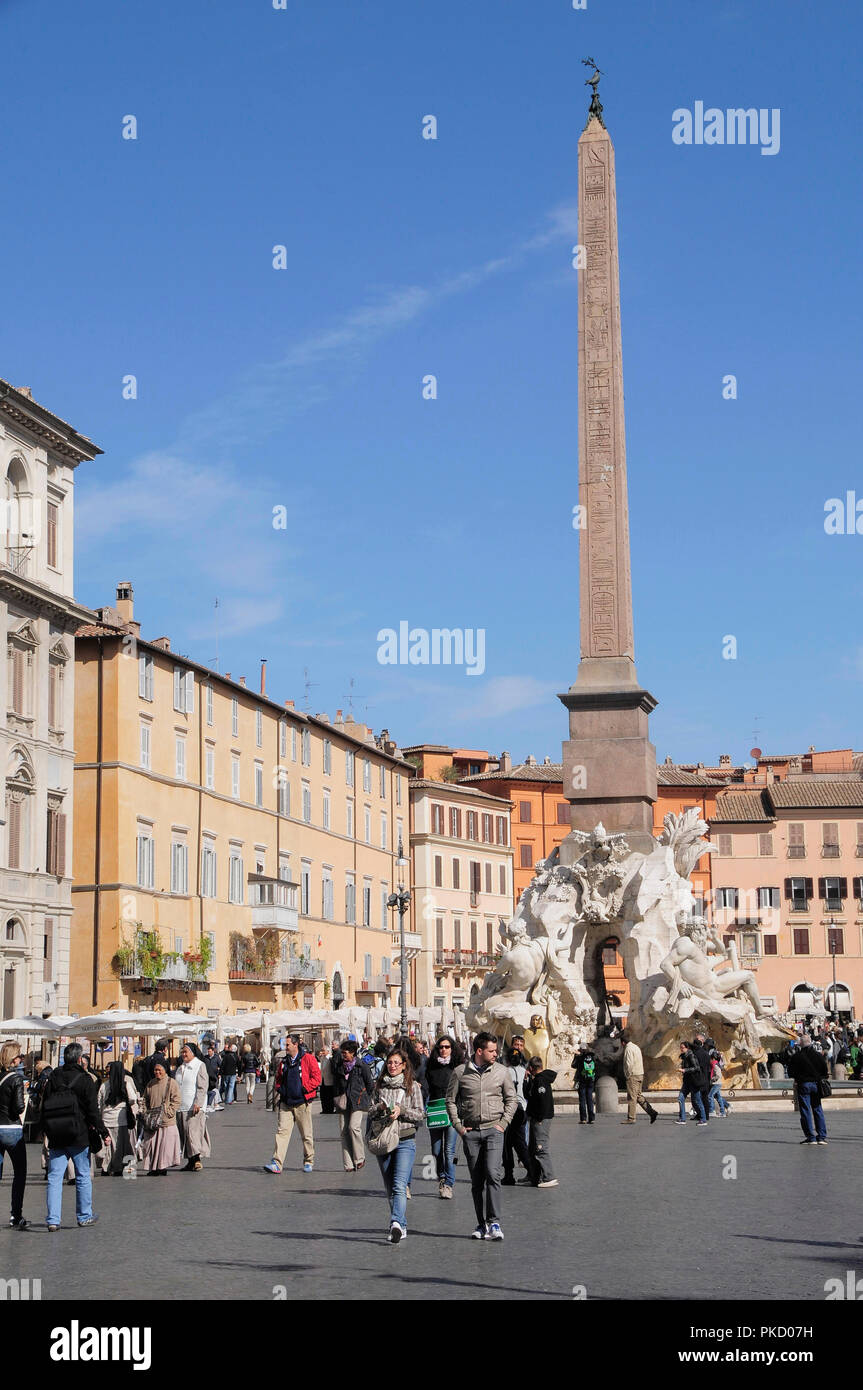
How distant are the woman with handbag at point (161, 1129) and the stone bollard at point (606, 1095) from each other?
7114 millimetres

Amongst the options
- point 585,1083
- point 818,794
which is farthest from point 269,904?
point 818,794

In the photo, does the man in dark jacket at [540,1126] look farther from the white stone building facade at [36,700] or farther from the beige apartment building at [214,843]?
the beige apartment building at [214,843]

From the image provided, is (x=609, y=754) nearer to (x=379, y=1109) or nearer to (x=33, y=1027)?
(x=33, y=1027)

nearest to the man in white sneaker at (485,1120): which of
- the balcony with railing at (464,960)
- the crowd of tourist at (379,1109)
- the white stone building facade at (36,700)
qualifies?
the crowd of tourist at (379,1109)

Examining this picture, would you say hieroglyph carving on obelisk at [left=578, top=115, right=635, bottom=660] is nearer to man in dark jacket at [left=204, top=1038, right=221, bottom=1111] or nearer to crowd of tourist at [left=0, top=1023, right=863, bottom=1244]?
crowd of tourist at [left=0, top=1023, right=863, bottom=1244]

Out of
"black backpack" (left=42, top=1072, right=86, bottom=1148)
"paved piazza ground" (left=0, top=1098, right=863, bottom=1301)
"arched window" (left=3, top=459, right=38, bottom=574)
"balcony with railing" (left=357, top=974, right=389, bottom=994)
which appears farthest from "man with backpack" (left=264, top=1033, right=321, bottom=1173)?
"balcony with railing" (left=357, top=974, right=389, bottom=994)

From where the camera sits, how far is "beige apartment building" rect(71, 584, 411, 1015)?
39.4 m

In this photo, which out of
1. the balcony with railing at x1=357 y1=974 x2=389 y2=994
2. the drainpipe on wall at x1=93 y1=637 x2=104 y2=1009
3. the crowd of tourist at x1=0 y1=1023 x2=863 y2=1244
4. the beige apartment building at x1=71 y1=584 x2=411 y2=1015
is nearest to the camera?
the crowd of tourist at x1=0 y1=1023 x2=863 y2=1244

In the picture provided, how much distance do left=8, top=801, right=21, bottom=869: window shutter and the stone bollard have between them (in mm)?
15327

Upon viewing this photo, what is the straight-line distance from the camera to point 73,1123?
1166cm

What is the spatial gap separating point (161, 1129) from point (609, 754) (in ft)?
30.0

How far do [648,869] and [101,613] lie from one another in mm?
21945
